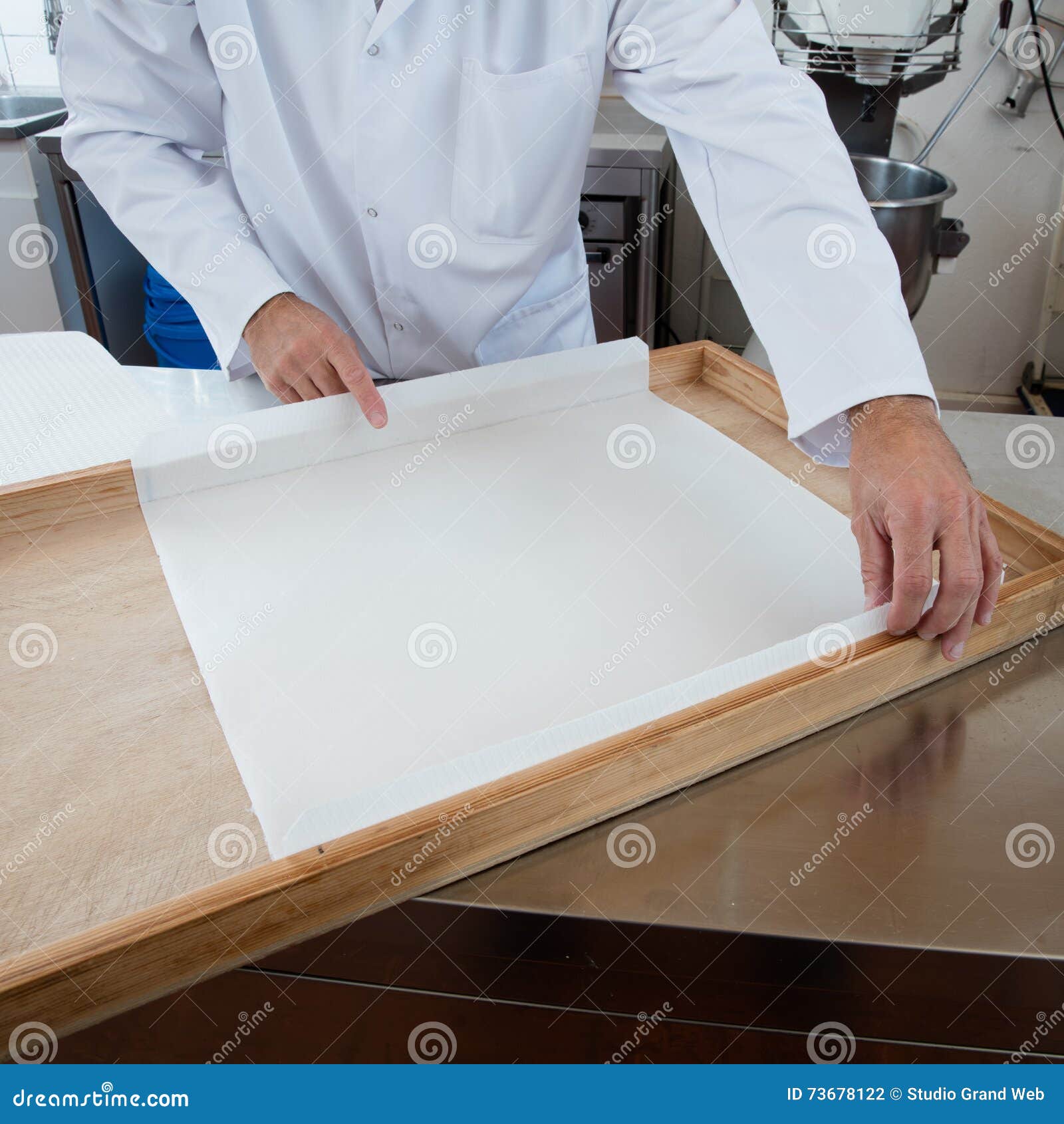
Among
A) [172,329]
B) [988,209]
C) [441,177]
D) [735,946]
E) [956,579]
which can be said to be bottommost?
[172,329]

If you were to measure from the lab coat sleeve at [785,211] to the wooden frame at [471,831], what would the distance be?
20cm

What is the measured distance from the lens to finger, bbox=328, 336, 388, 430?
3.13 feet

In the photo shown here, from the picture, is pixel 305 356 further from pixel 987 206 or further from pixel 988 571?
pixel 987 206

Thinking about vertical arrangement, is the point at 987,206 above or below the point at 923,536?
below

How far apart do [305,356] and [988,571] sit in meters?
0.69

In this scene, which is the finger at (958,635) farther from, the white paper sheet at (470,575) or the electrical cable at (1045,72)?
the electrical cable at (1045,72)

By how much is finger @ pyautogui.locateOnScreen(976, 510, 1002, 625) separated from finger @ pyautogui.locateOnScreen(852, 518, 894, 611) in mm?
66

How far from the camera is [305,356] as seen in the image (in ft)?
3.24

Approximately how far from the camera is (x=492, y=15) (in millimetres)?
1047

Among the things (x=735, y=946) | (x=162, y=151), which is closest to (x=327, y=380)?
(x=162, y=151)

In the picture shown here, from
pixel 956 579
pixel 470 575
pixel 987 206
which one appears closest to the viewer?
pixel 956 579

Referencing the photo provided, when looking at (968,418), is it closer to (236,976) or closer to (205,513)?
(205,513)

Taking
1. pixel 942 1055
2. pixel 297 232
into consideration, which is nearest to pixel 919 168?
pixel 297 232

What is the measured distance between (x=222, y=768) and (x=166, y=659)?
0.14 metres
